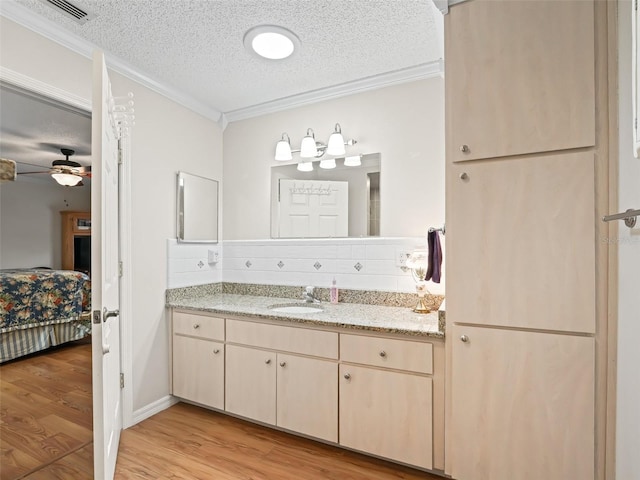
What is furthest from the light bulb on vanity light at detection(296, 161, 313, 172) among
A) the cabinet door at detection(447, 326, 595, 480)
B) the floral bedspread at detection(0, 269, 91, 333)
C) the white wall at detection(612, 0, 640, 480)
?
the floral bedspread at detection(0, 269, 91, 333)

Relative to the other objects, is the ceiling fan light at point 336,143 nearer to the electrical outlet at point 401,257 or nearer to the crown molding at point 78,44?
the electrical outlet at point 401,257

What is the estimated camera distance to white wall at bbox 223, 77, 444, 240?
2357 mm

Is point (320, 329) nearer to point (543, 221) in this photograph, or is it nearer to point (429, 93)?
point (543, 221)

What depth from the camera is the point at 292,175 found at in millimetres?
2863

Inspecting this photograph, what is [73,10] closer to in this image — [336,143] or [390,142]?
[336,143]

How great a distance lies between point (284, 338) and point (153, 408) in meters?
1.19

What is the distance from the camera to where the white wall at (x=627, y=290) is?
1.16 meters

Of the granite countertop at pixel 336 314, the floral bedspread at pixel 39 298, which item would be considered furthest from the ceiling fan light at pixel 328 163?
the floral bedspread at pixel 39 298

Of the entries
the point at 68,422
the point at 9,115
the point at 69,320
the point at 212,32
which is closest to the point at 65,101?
the point at 212,32

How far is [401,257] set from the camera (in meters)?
2.42

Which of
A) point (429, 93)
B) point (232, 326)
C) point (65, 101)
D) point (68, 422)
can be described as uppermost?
point (429, 93)

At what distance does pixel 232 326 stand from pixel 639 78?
88.4 inches

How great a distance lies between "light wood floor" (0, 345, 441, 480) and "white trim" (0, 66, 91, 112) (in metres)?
2.05

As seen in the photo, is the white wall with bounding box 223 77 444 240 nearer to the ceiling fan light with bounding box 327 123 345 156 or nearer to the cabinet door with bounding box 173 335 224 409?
the ceiling fan light with bounding box 327 123 345 156
